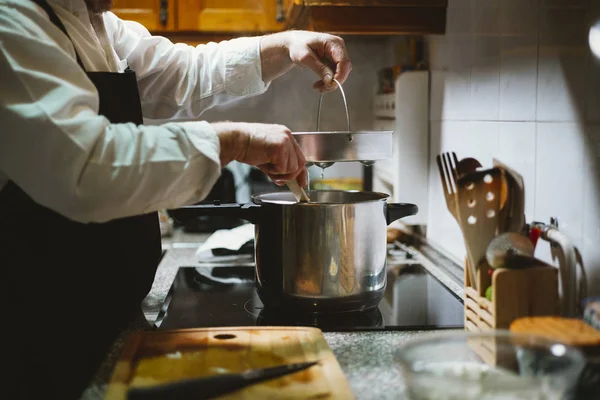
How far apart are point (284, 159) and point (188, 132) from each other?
142 mm

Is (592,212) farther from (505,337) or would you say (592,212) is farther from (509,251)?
(505,337)

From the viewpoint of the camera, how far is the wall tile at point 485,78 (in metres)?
1.32

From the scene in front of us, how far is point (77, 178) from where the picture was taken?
0.76m

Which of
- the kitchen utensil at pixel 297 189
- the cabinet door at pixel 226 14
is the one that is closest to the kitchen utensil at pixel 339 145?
the kitchen utensil at pixel 297 189

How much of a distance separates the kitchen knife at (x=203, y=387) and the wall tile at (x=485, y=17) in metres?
0.84

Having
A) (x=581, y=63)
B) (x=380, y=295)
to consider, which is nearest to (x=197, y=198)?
(x=380, y=295)

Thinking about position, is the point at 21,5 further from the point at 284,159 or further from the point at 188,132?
the point at 284,159

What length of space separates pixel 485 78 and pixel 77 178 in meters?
0.90

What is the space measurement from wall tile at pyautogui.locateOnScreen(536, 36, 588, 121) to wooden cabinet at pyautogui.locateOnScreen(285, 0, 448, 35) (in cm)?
55

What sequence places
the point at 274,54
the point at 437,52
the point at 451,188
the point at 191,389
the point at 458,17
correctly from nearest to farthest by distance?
1. the point at 191,389
2. the point at 451,188
3. the point at 274,54
4. the point at 458,17
5. the point at 437,52

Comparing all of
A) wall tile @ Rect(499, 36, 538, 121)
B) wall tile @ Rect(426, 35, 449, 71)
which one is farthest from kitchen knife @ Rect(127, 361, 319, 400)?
wall tile @ Rect(426, 35, 449, 71)

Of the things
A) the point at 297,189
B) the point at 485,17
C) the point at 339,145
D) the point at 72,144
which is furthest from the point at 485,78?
the point at 72,144

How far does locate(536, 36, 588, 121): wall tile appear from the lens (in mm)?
949

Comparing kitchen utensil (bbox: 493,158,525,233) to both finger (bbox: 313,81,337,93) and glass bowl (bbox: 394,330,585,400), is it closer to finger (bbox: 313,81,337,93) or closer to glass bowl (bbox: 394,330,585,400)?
glass bowl (bbox: 394,330,585,400)
